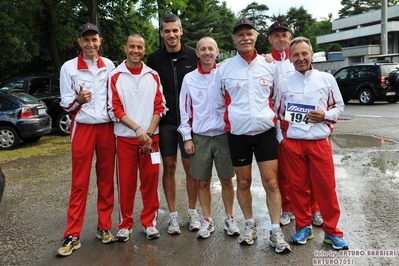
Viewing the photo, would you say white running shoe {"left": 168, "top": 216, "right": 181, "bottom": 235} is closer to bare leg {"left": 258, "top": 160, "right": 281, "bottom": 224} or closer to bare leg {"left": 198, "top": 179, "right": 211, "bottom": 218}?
bare leg {"left": 198, "top": 179, "right": 211, "bottom": 218}

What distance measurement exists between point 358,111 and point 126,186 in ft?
42.2

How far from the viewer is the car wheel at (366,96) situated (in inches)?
691

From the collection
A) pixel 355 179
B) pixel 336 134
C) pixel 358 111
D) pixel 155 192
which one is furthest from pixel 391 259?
pixel 358 111

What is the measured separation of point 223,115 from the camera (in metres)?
4.24

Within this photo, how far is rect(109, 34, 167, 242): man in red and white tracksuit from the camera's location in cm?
429

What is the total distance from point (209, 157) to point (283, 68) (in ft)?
3.99

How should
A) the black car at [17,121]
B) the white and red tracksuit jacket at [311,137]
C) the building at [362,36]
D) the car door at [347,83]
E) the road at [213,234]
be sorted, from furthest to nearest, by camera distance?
the building at [362,36]
the car door at [347,83]
the black car at [17,121]
the white and red tracksuit jacket at [311,137]
the road at [213,234]

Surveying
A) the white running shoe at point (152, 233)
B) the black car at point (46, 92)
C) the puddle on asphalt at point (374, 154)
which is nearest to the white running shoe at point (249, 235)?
the white running shoe at point (152, 233)

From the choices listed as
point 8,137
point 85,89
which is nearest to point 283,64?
point 85,89

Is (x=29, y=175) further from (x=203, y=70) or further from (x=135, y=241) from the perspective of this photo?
(x=203, y=70)

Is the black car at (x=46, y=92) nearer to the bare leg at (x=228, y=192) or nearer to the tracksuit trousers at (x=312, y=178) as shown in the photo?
the bare leg at (x=228, y=192)

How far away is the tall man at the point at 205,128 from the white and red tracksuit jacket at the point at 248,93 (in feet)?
0.80

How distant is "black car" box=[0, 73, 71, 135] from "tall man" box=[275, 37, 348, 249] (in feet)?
30.0

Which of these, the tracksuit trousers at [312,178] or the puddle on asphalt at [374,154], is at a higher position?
the tracksuit trousers at [312,178]
